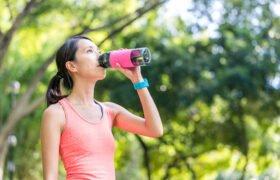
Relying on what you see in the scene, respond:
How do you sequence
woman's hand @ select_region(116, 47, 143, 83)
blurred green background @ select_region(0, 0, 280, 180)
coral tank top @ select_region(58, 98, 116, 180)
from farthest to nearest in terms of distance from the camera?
blurred green background @ select_region(0, 0, 280, 180) < woman's hand @ select_region(116, 47, 143, 83) < coral tank top @ select_region(58, 98, 116, 180)

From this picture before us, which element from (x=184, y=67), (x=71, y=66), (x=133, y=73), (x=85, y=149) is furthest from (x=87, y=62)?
(x=184, y=67)

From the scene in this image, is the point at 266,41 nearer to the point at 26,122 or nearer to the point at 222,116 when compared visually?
the point at 222,116

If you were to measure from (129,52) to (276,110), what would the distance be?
14.6 m

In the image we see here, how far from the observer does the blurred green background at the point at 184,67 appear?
42.8 feet

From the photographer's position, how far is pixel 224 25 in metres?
15.5

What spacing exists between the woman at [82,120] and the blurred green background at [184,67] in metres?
8.69

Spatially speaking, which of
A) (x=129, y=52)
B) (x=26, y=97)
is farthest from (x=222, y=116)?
(x=129, y=52)

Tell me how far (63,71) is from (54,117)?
0.94 ft

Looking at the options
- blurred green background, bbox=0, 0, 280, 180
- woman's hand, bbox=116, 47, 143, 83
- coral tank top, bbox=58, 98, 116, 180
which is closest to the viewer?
coral tank top, bbox=58, 98, 116, 180

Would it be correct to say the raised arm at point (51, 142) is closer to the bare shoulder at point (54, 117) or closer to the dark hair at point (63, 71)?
the bare shoulder at point (54, 117)

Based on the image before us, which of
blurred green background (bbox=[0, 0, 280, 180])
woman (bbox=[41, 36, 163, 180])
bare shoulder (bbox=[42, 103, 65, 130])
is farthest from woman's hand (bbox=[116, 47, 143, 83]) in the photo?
blurred green background (bbox=[0, 0, 280, 180])

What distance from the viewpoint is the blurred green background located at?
1305 centimetres

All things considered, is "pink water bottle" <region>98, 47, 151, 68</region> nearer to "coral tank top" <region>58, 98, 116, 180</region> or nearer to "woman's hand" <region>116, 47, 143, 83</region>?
"woman's hand" <region>116, 47, 143, 83</region>

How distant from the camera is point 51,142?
2.44 m
